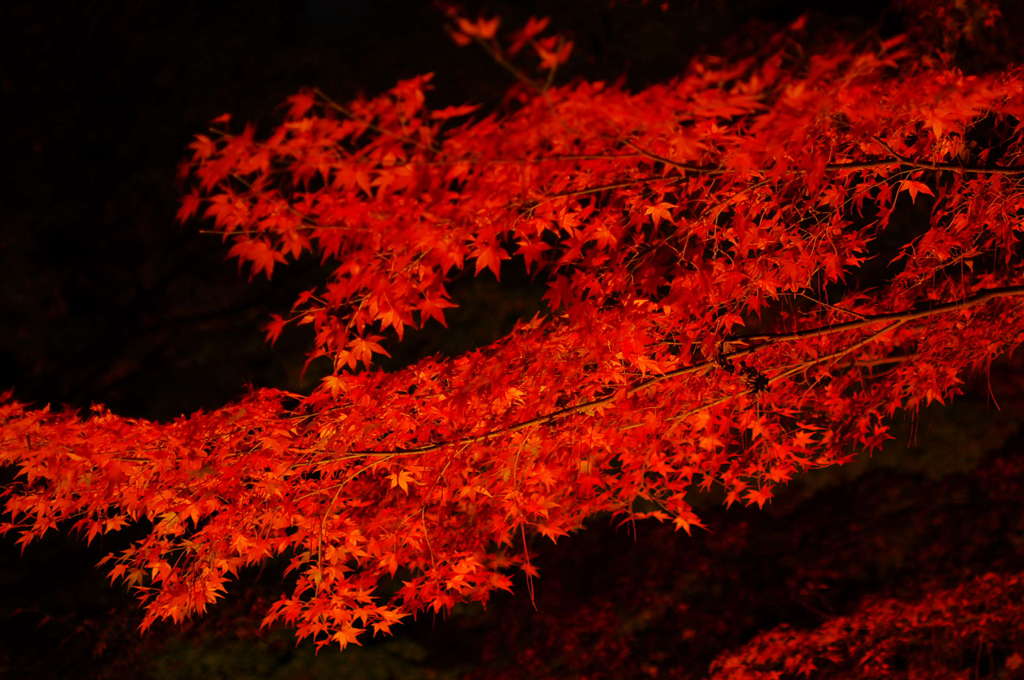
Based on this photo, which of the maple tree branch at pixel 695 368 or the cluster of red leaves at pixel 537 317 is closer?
the cluster of red leaves at pixel 537 317

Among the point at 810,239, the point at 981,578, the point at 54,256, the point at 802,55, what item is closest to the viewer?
the point at 802,55

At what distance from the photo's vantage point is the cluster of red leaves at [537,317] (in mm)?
2318

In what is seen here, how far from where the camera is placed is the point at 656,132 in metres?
2.33

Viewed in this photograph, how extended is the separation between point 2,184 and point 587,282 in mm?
10875

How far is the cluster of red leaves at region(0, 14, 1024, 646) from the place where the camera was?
232cm

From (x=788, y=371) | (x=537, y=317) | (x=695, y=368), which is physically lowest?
(x=788, y=371)

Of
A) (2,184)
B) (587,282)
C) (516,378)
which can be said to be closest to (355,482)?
(516,378)

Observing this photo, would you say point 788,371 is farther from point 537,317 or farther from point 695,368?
point 537,317

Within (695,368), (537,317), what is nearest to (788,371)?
(695,368)

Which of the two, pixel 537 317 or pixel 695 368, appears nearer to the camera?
pixel 695 368

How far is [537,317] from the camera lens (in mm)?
3436

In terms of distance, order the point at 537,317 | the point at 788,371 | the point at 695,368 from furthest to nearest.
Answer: the point at 788,371, the point at 537,317, the point at 695,368

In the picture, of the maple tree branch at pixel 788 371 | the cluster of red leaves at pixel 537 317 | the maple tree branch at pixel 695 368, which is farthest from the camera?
the maple tree branch at pixel 788 371

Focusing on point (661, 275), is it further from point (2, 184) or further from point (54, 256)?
point (2, 184)
